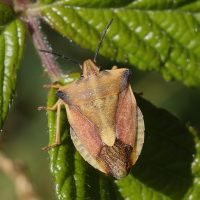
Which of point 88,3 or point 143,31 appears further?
point 143,31

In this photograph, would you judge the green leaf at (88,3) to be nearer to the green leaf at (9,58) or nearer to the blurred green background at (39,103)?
the green leaf at (9,58)

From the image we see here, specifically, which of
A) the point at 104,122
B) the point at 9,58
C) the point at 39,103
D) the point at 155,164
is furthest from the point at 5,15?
the point at 39,103

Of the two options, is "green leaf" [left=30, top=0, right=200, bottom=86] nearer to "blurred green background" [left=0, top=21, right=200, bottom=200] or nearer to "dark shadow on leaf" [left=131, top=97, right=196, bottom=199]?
"dark shadow on leaf" [left=131, top=97, right=196, bottom=199]

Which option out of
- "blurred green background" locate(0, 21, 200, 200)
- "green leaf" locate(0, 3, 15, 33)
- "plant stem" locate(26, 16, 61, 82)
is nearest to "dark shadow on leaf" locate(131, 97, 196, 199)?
"plant stem" locate(26, 16, 61, 82)

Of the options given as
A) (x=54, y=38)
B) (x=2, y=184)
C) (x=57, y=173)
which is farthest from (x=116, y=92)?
(x=2, y=184)

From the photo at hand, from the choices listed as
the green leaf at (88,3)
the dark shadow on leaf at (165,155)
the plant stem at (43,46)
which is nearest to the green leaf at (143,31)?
the green leaf at (88,3)

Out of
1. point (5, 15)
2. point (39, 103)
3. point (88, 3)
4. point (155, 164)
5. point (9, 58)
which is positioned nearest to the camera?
point (9, 58)

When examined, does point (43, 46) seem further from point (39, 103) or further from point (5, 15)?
point (39, 103)
